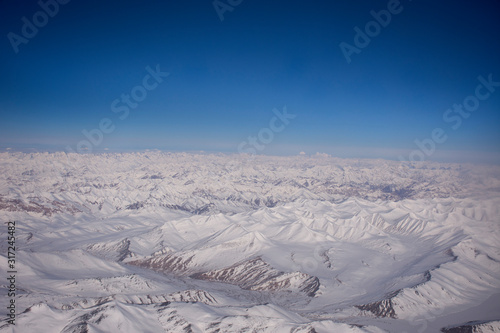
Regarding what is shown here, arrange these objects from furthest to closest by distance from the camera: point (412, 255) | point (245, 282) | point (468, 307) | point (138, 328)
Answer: point (412, 255), point (245, 282), point (468, 307), point (138, 328)

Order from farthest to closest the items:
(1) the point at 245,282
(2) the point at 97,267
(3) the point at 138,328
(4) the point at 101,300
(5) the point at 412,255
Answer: (5) the point at 412,255, (1) the point at 245,282, (2) the point at 97,267, (4) the point at 101,300, (3) the point at 138,328

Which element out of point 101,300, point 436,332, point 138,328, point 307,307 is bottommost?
point 436,332

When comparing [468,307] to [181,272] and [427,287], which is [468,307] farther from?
[181,272]

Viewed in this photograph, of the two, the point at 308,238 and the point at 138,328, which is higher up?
the point at 308,238

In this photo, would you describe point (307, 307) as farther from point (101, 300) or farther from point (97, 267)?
point (97, 267)

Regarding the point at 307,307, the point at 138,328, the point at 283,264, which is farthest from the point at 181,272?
the point at 138,328

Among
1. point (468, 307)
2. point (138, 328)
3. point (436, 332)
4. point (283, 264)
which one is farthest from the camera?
point (283, 264)

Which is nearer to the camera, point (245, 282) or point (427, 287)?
point (427, 287)

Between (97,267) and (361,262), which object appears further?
(361,262)

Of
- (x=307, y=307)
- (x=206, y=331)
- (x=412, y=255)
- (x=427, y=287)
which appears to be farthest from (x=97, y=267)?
(x=412, y=255)
